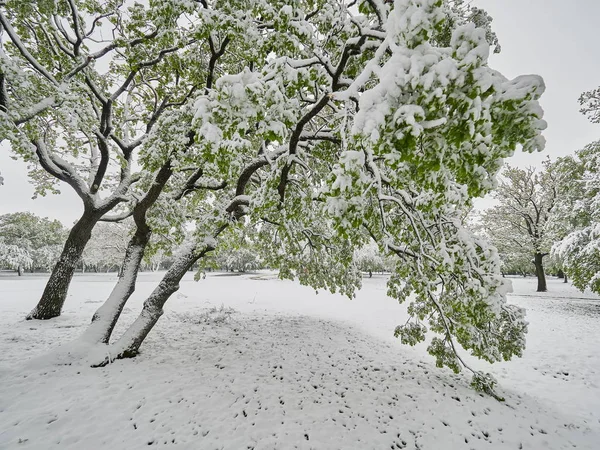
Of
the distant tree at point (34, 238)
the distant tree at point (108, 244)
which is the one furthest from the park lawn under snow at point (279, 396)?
the distant tree at point (34, 238)

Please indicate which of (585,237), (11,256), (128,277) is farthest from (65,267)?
(11,256)

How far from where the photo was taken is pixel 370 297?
66.1ft

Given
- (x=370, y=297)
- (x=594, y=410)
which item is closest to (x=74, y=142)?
(x=594, y=410)

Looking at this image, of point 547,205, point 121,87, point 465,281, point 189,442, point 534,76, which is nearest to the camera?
point 534,76

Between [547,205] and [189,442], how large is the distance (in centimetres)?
2895

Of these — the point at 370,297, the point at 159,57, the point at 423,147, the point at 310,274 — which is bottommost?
the point at 370,297

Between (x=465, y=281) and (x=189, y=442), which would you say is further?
(x=465, y=281)

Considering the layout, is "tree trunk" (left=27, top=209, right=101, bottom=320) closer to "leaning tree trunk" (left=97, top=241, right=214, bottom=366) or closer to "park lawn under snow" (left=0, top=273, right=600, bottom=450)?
"park lawn under snow" (left=0, top=273, right=600, bottom=450)

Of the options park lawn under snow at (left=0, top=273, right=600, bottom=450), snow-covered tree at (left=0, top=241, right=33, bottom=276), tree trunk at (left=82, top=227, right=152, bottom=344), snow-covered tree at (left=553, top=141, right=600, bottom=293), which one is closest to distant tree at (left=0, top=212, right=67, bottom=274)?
snow-covered tree at (left=0, top=241, right=33, bottom=276)

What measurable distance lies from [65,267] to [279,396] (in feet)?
Answer: 27.3

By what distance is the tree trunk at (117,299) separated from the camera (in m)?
6.34

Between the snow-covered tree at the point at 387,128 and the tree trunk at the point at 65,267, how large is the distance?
14.1ft

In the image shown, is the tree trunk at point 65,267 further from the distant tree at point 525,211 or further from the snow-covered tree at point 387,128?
the distant tree at point 525,211

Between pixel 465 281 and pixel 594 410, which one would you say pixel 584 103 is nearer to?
pixel 594 410
